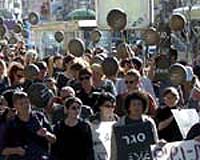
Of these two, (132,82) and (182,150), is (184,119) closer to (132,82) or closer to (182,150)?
(182,150)

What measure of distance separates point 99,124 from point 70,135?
619mm

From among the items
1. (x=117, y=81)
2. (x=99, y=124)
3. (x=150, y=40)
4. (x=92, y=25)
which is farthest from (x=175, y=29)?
(x=92, y=25)

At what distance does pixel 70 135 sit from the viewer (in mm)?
7691

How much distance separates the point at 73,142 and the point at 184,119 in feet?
5.60

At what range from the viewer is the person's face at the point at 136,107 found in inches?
297

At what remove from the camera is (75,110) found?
770 cm

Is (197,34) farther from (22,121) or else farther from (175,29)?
(22,121)

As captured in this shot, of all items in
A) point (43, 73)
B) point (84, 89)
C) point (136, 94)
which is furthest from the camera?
point (43, 73)

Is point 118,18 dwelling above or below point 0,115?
above

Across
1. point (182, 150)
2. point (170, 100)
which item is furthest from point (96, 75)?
point (182, 150)

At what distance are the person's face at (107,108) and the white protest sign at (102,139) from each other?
0.13m

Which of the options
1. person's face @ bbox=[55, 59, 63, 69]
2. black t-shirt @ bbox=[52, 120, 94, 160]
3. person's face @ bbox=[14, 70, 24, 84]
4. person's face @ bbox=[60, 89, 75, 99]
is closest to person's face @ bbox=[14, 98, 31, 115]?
black t-shirt @ bbox=[52, 120, 94, 160]

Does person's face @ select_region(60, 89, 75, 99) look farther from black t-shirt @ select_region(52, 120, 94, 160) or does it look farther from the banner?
the banner

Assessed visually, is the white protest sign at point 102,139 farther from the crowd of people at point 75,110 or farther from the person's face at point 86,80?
the person's face at point 86,80
